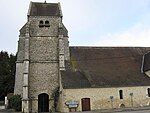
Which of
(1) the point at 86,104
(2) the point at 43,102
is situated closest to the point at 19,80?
(2) the point at 43,102

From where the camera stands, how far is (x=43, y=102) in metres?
30.2

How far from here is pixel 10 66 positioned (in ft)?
171

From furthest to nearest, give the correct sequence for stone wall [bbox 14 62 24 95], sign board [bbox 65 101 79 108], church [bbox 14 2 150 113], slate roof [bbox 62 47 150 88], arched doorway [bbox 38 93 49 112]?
stone wall [bbox 14 62 24 95]
arched doorway [bbox 38 93 49 112]
slate roof [bbox 62 47 150 88]
church [bbox 14 2 150 113]
sign board [bbox 65 101 79 108]

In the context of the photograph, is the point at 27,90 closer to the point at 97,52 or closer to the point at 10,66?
the point at 97,52

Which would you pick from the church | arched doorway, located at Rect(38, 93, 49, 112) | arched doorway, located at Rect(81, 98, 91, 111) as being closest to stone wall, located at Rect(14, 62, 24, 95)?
the church

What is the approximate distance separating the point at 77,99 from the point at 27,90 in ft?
20.2

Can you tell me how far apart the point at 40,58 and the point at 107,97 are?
997 cm

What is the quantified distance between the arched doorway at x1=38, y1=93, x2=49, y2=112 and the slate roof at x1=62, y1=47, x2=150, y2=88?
4.36 meters

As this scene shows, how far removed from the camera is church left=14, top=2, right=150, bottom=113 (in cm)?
2730

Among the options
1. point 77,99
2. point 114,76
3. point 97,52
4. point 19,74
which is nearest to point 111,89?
point 114,76

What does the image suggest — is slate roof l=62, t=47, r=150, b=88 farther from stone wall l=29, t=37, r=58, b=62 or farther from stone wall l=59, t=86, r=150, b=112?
stone wall l=29, t=37, r=58, b=62

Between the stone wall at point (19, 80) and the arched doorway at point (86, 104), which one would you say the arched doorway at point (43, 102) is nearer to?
the stone wall at point (19, 80)

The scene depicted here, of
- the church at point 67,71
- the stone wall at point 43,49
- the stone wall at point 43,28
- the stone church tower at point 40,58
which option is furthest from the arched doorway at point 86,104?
the stone wall at point 43,28

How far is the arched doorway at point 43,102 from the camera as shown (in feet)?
98.5
